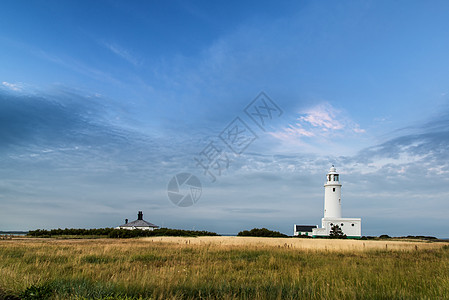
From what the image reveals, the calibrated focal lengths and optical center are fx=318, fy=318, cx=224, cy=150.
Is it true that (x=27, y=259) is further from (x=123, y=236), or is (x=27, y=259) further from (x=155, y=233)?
(x=155, y=233)

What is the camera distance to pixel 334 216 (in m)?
68.2

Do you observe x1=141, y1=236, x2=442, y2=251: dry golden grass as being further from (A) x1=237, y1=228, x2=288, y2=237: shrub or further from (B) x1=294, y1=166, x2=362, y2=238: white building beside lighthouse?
(B) x1=294, y1=166, x2=362, y2=238: white building beside lighthouse

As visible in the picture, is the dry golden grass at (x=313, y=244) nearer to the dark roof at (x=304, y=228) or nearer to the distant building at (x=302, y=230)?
the distant building at (x=302, y=230)

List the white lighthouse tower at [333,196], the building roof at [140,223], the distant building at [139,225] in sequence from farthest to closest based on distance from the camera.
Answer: the building roof at [140,223] < the distant building at [139,225] < the white lighthouse tower at [333,196]

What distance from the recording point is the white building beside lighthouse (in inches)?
2606

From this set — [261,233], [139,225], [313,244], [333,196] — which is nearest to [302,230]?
[333,196]

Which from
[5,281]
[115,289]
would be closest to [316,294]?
[115,289]

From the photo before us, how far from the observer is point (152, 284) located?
7031mm

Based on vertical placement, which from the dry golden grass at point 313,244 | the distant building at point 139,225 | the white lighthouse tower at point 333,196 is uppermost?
the white lighthouse tower at point 333,196

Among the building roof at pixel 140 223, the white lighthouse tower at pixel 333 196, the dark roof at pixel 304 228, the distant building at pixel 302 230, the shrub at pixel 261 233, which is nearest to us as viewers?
the shrub at pixel 261 233

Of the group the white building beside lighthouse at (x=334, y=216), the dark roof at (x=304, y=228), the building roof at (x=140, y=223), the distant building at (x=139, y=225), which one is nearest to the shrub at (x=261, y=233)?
the white building beside lighthouse at (x=334, y=216)

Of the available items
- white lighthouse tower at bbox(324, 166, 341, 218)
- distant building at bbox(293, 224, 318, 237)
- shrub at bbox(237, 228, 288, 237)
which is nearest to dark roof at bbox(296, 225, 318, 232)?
distant building at bbox(293, 224, 318, 237)

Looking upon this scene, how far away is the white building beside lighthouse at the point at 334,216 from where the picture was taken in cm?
6619

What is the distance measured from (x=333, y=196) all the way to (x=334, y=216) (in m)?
4.30
